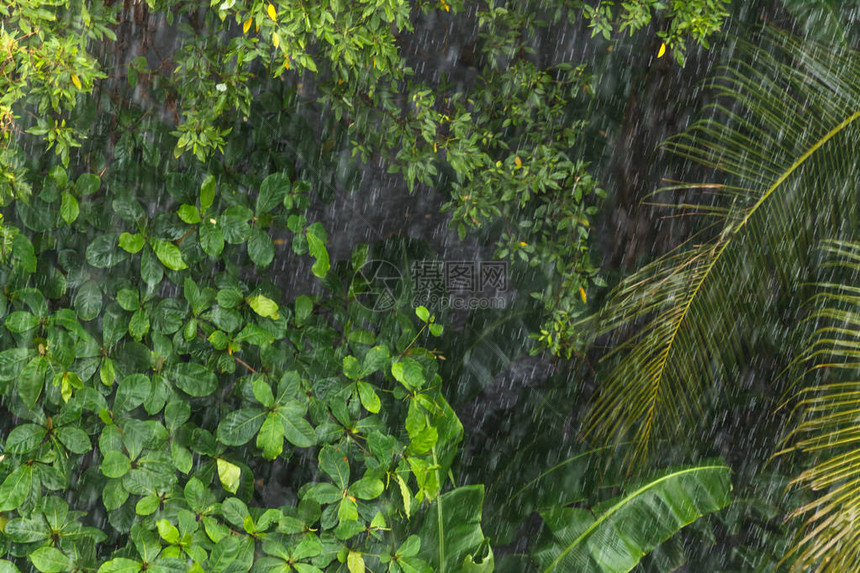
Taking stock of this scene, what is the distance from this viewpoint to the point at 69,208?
2363 millimetres

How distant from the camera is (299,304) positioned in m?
2.67

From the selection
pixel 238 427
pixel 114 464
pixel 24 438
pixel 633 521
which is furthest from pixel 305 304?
pixel 633 521

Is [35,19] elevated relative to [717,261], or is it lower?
elevated

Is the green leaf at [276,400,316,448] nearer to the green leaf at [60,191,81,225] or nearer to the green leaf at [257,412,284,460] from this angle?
the green leaf at [257,412,284,460]

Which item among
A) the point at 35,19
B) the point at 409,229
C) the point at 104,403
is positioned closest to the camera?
the point at 35,19

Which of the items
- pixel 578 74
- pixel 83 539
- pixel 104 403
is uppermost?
pixel 578 74

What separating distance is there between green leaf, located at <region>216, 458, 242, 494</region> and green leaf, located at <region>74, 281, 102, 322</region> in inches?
24.7

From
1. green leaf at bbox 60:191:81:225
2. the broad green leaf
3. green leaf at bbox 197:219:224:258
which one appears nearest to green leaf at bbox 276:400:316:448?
green leaf at bbox 197:219:224:258

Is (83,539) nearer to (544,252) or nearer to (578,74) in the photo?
(544,252)

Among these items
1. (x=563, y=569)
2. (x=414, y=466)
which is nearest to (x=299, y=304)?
(x=414, y=466)

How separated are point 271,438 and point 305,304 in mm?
517

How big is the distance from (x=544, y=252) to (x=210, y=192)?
1.43 metres

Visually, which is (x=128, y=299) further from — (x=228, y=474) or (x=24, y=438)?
(x=228, y=474)

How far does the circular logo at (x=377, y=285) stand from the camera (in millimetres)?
2998
